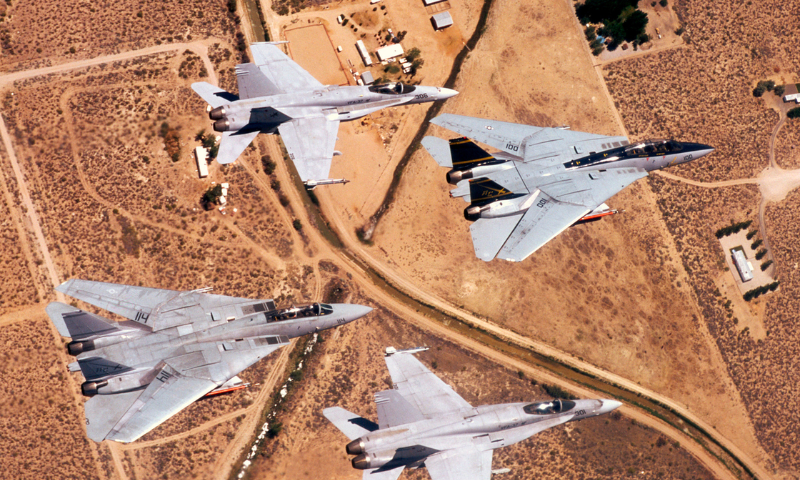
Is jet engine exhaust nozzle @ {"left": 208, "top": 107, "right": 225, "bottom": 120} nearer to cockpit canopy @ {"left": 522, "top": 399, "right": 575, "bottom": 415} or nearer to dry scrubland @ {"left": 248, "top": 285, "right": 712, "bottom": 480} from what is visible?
dry scrubland @ {"left": 248, "top": 285, "right": 712, "bottom": 480}

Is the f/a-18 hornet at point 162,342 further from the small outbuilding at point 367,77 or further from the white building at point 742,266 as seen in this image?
the white building at point 742,266

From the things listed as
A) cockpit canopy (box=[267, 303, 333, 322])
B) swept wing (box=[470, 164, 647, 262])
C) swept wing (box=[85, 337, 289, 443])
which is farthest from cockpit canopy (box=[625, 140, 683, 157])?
swept wing (box=[85, 337, 289, 443])

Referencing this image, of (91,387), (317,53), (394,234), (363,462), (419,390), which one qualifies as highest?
(317,53)

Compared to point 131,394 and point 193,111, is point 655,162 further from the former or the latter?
point 131,394

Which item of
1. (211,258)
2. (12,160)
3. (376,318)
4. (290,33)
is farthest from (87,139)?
(376,318)

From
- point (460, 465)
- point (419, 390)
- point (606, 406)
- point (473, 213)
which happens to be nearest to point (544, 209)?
point (473, 213)

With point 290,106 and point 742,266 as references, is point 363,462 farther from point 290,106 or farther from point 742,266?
point 742,266
